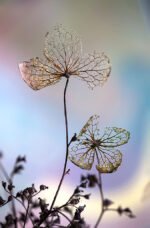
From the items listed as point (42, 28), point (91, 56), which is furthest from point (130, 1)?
point (91, 56)

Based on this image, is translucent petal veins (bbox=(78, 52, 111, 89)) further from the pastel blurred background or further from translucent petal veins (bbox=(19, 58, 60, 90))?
the pastel blurred background

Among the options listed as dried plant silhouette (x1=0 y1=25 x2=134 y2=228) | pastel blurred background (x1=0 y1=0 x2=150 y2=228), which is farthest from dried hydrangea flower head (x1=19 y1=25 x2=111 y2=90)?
pastel blurred background (x1=0 y1=0 x2=150 y2=228)

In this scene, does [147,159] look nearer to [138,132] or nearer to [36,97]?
[138,132]

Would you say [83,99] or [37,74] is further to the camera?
[83,99]

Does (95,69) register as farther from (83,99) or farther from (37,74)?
(83,99)

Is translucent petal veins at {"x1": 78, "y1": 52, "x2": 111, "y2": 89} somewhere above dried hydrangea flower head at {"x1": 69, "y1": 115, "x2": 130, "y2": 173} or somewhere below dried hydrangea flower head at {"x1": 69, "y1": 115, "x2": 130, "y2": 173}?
above

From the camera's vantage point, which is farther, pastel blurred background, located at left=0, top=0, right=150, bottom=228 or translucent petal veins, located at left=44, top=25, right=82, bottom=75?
pastel blurred background, located at left=0, top=0, right=150, bottom=228

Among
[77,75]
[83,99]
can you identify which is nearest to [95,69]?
[77,75]

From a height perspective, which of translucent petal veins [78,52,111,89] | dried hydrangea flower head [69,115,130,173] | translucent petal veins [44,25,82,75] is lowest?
dried hydrangea flower head [69,115,130,173]
